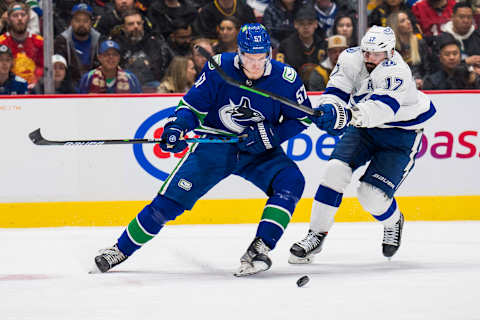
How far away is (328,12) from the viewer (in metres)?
5.43

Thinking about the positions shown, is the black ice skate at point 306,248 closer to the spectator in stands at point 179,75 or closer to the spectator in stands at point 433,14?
the spectator in stands at point 179,75

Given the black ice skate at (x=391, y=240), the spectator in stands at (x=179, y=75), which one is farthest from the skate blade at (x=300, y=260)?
the spectator in stands at (x=179, y=75)

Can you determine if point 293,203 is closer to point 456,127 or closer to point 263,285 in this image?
point 263,285

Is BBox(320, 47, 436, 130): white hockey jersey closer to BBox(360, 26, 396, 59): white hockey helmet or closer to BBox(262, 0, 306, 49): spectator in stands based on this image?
BBox(360, 26, 396, 59): white hockey helmet

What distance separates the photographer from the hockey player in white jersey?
363 centimetres

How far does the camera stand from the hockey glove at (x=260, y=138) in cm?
355

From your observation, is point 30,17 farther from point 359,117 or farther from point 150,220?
point 359,117

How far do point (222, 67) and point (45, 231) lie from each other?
189cm

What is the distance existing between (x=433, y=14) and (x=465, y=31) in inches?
9.4

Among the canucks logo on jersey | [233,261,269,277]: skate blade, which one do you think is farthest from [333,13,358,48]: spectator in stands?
[233,261,269,277]: skate blade

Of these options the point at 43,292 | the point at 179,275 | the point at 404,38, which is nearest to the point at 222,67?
the point at 179,275

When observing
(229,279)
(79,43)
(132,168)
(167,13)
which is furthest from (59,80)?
(229,279)

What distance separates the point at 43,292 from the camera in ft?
10.3

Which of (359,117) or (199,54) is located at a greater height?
(359,117)
